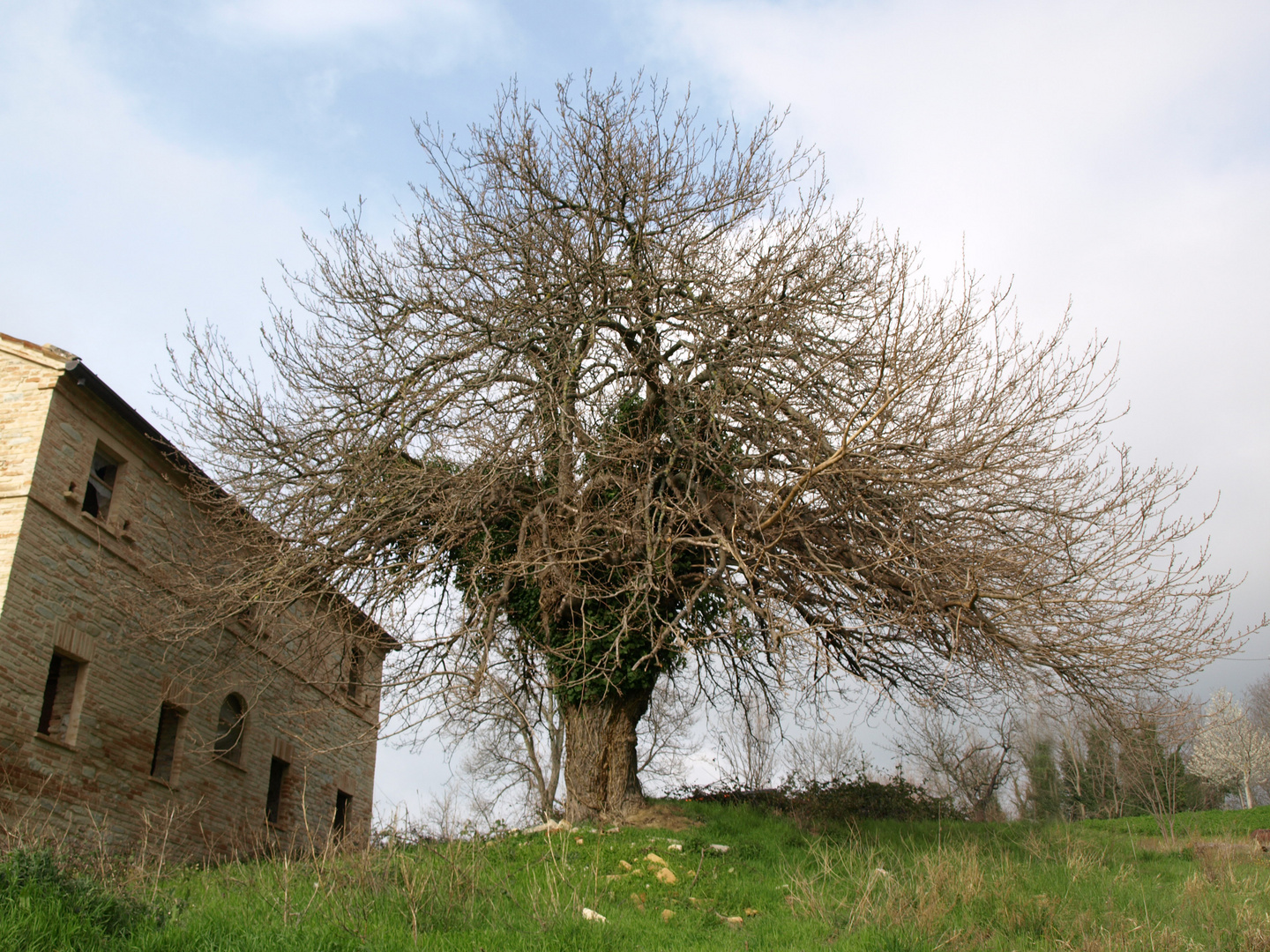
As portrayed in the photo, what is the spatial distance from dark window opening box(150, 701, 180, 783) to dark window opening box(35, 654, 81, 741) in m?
1.95

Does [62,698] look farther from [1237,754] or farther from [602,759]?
[1237,754]

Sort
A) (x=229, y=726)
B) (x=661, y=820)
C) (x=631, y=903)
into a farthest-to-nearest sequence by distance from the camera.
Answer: (x=229, y=726) < (x=661, y=820) < (x=631, y=903)

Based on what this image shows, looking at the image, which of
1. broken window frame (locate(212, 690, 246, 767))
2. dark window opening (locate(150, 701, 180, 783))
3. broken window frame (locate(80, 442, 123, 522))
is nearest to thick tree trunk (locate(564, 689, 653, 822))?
dark window opening (locate(150, 701, 180, 783))

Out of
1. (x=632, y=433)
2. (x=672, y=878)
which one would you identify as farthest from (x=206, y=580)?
(x=672, y=878)

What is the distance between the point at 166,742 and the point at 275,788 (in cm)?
415

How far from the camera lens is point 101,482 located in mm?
13266

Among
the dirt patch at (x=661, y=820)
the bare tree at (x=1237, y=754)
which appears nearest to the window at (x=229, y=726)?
the dirt patch at (x=661, y=820)

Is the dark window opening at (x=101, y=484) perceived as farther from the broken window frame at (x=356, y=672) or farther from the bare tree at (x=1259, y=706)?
the bare tree at (x=1259, y=706)

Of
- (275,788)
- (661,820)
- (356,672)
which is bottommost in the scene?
(661,820)

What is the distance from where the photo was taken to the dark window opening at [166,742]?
14062 millimetres

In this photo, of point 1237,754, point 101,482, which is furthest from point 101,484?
point 1237,754

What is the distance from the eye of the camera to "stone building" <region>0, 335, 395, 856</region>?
36.1ft

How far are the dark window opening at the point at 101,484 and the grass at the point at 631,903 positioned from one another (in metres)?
7.10

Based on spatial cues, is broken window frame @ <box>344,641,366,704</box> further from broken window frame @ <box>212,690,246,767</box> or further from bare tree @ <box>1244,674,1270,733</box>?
bare tree @ <box>1244,674,1270,733</box>
